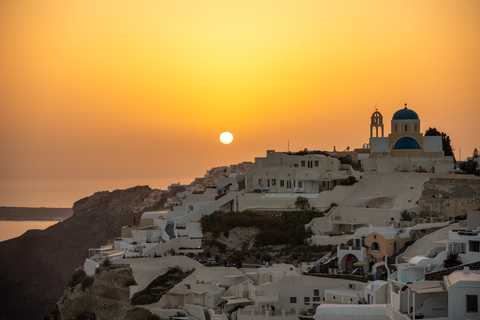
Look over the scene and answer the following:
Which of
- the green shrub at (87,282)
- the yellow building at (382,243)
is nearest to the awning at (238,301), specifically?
the yellow building at (382,243)

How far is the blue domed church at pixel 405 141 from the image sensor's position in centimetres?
5609

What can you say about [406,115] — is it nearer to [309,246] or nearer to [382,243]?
[309,246]

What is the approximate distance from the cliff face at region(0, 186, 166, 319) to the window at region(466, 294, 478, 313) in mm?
48635

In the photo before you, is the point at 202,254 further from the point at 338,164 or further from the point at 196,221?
the point at 338,164

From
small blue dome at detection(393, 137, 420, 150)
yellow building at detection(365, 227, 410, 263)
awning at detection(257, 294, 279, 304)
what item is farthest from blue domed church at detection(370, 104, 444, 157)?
awning at detection(257, 294, 279, 304)

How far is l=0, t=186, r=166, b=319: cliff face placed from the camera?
2945 inches

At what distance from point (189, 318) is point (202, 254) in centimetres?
902

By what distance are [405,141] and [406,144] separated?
219 millimetres

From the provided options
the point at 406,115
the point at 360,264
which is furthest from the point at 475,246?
the point at 406,115

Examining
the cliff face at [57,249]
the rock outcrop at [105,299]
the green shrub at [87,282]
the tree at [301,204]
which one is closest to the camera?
the rock outcrop at [105,299]

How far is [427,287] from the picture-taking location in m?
27.2

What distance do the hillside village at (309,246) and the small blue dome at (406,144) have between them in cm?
6

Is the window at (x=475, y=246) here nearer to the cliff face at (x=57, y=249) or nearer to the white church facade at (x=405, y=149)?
the white church facade at (x=405, y=149)

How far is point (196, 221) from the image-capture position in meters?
52.0
